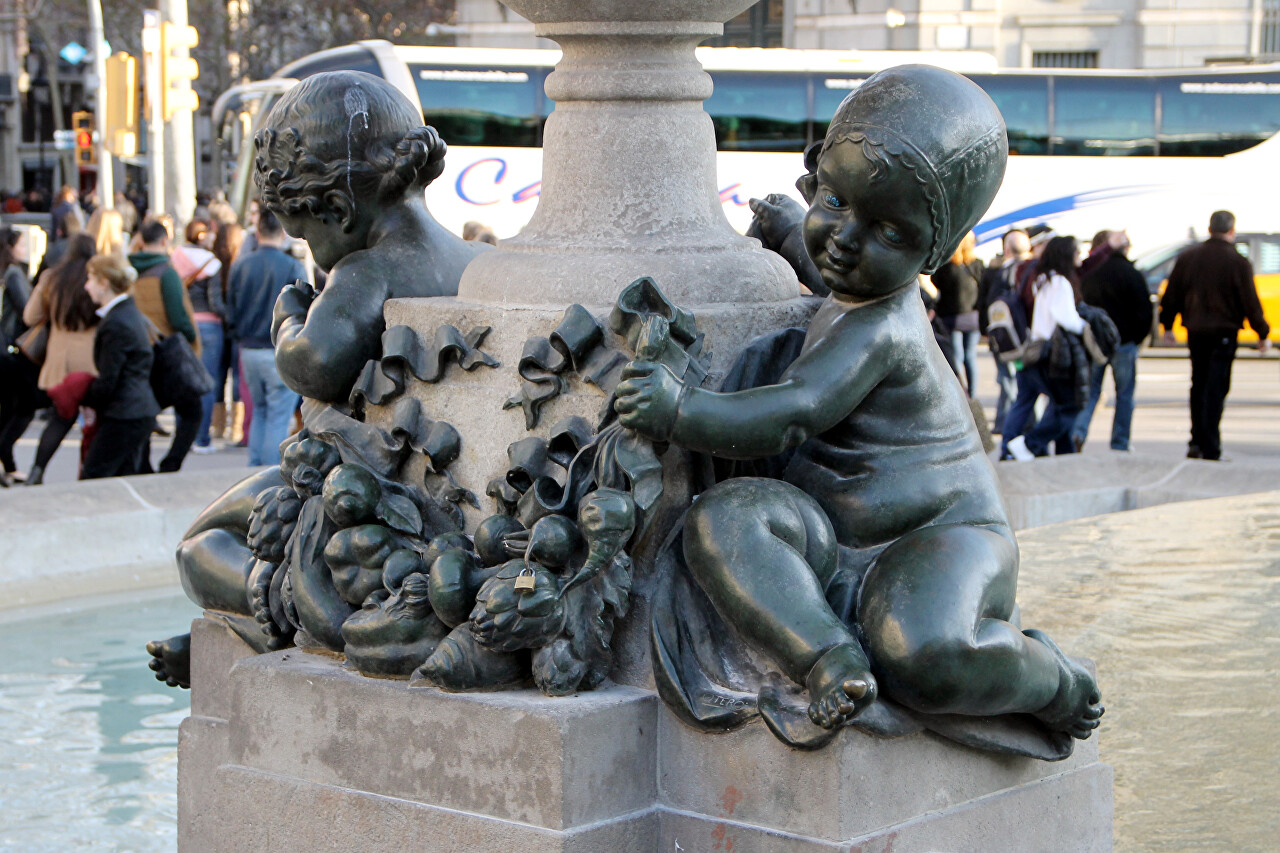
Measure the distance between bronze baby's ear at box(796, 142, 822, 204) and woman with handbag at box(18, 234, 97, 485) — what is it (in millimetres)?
6786

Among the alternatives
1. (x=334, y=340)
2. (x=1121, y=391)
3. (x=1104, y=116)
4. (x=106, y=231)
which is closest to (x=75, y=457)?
(x=106, y=231)

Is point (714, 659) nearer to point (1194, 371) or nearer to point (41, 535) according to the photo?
point (41, 535)

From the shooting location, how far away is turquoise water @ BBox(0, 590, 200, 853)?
428cm

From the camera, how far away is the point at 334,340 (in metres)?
Result: 3.32


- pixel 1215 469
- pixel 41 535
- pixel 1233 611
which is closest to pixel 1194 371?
pixel 1215 469

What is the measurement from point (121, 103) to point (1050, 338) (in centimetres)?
1133

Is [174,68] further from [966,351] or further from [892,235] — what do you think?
[892,235]

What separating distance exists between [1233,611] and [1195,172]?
17449 millimetres

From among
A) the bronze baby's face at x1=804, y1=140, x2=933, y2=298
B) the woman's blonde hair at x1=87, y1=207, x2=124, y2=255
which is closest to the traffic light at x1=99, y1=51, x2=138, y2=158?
the woman's blonde hair at x1=87, y1=207, x2=124, y2=255

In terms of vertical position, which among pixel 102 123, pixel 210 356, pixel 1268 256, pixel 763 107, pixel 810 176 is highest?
pixel 810 176

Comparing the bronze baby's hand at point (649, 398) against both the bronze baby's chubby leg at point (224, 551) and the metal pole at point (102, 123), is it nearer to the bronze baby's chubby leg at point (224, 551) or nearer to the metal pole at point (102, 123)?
the bronze baby's chubby leg at point (224, 551)

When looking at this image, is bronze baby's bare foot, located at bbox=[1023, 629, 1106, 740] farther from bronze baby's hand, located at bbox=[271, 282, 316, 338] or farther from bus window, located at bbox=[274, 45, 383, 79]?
bus window, located at bbox=[274, 45, 383, 79]

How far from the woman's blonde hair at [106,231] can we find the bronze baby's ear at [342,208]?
6.88m

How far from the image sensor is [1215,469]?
834cm
